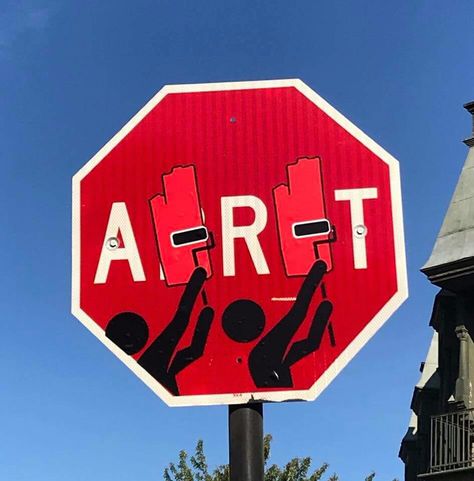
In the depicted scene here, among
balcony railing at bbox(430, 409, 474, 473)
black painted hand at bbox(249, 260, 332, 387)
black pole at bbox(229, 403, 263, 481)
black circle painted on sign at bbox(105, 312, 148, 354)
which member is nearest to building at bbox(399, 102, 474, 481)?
balcony railing at bbox(430, 409, 474, 473)

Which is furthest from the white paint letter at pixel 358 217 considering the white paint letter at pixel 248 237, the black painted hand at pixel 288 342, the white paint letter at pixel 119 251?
the white paint letter at pixel 119 251

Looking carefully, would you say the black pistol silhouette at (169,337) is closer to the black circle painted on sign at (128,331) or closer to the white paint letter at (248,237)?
the black circle painted on sign at (128,331)

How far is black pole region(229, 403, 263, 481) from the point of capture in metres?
2.91

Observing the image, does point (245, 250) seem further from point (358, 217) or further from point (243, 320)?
point (358, 217)

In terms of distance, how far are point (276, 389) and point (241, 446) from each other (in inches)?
10.1

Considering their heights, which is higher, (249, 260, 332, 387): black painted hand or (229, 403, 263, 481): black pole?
(249, 260, 332, 387): black painted hand

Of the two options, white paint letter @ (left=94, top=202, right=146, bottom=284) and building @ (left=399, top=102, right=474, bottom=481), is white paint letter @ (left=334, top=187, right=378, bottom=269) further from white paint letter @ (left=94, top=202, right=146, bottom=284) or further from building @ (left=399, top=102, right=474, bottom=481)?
Answer: building @ (left=399, top=102, right=474, bottom=481)

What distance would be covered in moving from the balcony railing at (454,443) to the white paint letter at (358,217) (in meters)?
14.1

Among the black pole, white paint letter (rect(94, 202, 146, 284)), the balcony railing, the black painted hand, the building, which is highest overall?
the building

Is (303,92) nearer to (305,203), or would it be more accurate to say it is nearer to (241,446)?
(305,203)

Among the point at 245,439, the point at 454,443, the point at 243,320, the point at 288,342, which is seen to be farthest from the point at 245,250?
the point at 454,443

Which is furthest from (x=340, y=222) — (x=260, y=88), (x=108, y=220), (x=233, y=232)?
→ (x=108, y=220)

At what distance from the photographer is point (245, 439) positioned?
9.66ft

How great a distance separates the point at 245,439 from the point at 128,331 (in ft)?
1.85
